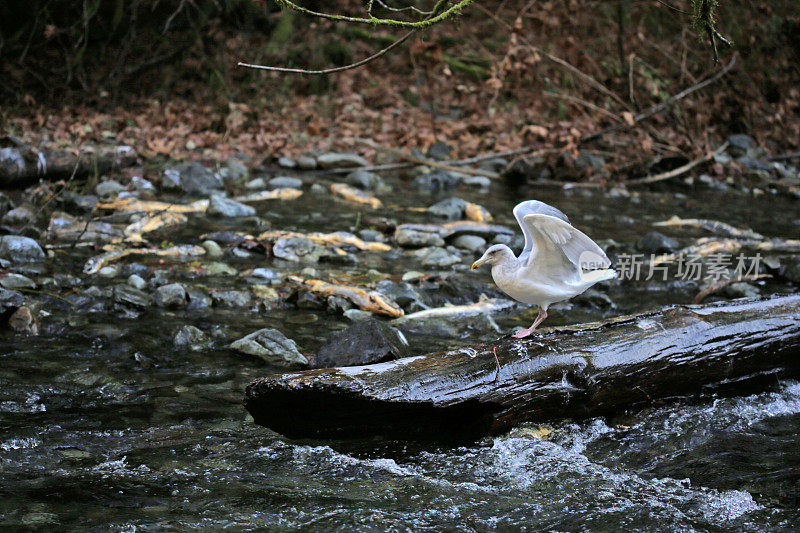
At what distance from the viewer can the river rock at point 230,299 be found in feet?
18.3

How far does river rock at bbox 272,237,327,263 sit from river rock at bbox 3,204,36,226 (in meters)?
2.30

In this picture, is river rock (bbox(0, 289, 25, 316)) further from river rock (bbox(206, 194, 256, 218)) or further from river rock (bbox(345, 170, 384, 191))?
river rock (bbox(345, 170, 384, 191))

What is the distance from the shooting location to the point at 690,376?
3926 mm

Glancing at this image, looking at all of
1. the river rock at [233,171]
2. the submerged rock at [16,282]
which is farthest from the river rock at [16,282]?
the river rock at [233,171]

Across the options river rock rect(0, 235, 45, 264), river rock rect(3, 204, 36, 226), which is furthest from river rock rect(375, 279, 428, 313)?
river rock rect(3, 204, 36, 226)

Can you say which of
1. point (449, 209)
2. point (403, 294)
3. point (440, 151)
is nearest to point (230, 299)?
point (403, 294)

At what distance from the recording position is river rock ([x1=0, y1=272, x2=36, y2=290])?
17.5ft

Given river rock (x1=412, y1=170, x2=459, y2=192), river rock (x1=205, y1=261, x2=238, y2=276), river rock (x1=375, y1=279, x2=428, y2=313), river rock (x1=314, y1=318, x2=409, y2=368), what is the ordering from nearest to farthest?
river rock (x1=314, y1=318, x2=409, y2=368), river rock (x1=375, y1=279, x2=428, y2=313), river rock (x1=205, y1=261, x2=238, y2=276), river rock (x1=412, y1=170, x2=459, y2=192)

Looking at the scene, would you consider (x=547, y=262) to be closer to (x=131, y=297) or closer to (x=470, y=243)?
(x=131, y=297)

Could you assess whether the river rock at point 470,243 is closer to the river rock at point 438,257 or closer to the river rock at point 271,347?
the river rock at point 438,257


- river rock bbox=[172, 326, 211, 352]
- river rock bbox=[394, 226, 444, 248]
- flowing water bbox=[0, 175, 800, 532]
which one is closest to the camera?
flowing water bbox=[0, 175, 800, 532]

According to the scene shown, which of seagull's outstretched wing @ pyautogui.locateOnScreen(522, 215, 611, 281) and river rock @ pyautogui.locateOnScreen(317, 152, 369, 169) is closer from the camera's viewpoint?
seagull's outstretched wing @ pyautogui.locateOnScreen(522, 215, 611, 281)

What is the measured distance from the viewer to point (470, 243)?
7.51 metres

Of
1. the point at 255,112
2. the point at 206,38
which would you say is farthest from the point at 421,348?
the point at 206,38
